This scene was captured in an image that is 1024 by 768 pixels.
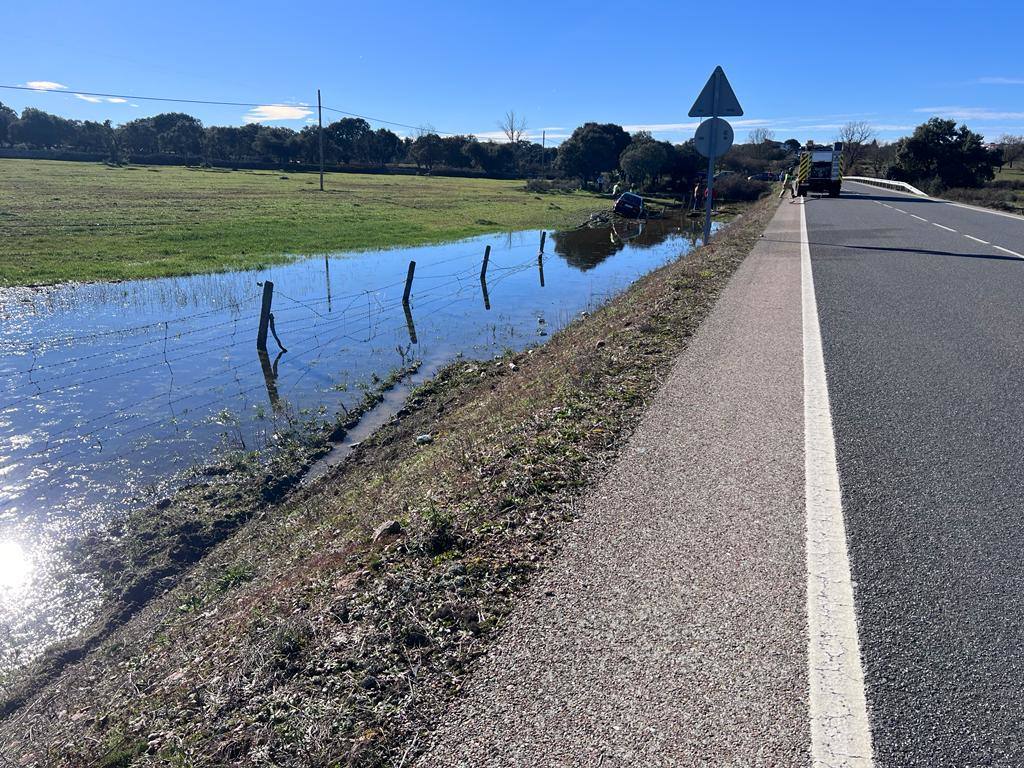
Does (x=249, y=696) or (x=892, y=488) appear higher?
(x=892, y=488)

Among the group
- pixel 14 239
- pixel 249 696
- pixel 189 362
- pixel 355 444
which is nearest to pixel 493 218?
pixel 14 239

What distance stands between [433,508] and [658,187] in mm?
64584

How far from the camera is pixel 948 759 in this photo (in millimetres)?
2066

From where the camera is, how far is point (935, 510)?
11.7ft

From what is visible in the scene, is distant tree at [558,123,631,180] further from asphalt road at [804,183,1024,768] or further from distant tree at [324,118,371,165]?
asphalt road at [804,183,1024,768]

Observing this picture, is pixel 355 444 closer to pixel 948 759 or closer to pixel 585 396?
pixel 585 396

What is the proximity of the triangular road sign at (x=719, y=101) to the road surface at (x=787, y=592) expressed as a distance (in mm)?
7676

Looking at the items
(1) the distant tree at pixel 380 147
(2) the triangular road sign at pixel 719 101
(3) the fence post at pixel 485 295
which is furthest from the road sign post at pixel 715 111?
(1) the distant tree at pixel 380 147

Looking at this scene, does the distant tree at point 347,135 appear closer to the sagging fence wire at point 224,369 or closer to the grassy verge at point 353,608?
the sagging fence wire at point 224,369

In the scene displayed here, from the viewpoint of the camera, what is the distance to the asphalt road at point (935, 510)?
225 centimetres

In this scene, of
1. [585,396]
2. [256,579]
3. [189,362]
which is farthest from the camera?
[189,362]

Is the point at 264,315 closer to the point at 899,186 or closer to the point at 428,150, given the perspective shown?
the point at 899,186

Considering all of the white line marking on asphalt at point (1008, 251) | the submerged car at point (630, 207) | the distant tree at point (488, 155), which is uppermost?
the distant tree at point (488, 155)

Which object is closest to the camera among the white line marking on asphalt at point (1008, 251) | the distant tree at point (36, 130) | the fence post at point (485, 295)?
the white line marking on asphalt at point (1008, 251)
